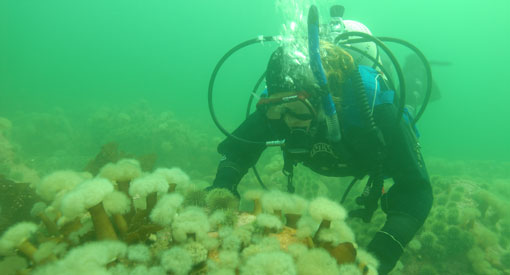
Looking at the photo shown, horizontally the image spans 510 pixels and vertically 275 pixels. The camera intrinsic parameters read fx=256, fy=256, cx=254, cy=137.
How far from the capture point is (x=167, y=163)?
38.7ft

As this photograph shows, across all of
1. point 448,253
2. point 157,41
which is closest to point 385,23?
point 157,41

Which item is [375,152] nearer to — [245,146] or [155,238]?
[245,146]

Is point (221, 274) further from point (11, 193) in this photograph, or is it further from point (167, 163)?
point (167, 163)

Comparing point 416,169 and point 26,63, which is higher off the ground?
point 26,63

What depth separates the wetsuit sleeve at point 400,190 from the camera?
98.0 inches

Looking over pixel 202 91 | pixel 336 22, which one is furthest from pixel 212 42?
pixel 336 22

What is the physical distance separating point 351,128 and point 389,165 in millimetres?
600

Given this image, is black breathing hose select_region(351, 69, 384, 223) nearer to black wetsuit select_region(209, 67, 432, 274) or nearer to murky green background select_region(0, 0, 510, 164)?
black wetsuit select_region(209, 67, 432, 274)

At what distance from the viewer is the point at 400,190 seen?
9.40ft

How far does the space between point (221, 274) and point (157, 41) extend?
461ft

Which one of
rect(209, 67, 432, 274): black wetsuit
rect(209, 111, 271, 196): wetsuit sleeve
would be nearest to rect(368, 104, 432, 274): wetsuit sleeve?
rect(209, 67, 432, 274): black wetsuit

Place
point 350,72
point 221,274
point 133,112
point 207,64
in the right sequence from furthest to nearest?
point 207,64 → point 133,112 → point 350,72 → point 221,274

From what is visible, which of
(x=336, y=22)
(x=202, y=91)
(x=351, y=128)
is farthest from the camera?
(x=202, y=91)

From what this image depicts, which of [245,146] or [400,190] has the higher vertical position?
[245,146]
